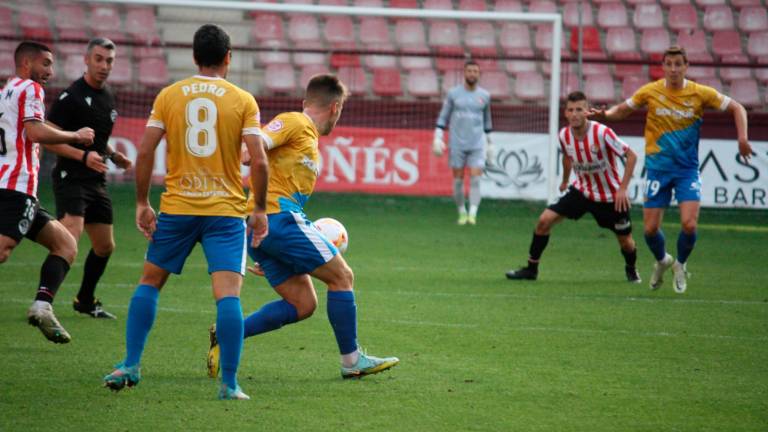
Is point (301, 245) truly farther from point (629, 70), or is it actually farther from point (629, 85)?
point (629, 70)

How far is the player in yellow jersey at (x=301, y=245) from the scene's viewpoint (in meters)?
6.14

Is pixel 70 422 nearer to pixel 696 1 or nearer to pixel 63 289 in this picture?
pixel 63 289

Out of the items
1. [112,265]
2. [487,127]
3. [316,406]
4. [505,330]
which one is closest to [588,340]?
[505,330]

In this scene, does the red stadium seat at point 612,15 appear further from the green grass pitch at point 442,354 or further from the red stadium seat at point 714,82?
the green grass pitch at point 442,354

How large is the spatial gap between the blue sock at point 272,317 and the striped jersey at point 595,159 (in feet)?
17.4

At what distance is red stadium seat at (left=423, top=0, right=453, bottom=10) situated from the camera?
21703 mm

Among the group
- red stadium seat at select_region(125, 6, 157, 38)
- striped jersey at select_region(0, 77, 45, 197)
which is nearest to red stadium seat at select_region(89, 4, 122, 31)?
red stadium seat at select_region(125, 6, 157, 38)

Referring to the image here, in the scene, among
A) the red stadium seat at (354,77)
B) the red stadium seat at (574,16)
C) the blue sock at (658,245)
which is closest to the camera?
the blue sock at (658,245)

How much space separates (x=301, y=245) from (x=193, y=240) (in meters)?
0.68

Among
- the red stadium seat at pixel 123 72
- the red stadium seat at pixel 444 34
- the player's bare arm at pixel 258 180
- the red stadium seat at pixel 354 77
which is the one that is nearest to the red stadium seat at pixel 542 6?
the red stadium seat at pixel 444 34

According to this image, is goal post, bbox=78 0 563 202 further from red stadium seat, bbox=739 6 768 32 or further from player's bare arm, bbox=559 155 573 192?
player's bare arm, bbox=559 155 573 192

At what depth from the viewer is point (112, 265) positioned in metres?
11.4

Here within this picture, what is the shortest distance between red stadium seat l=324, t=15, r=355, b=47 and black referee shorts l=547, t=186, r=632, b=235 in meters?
11.3

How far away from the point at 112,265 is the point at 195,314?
3183 millimetres
